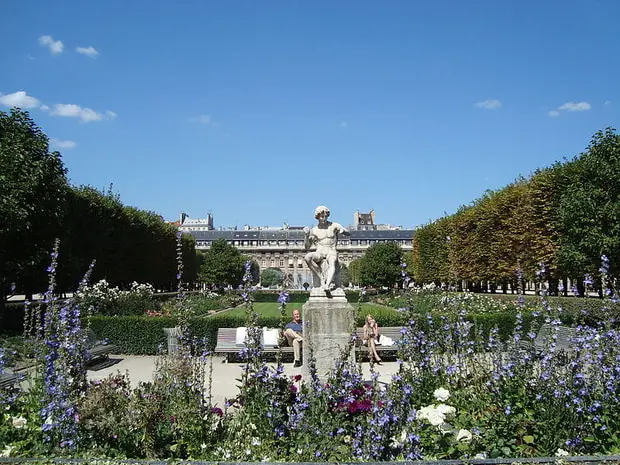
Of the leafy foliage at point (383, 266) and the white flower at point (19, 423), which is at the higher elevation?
the leafy foliage at point (383, 266)

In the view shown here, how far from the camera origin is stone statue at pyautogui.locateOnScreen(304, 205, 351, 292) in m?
8.84

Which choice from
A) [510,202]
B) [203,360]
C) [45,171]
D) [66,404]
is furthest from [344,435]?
[510,202]

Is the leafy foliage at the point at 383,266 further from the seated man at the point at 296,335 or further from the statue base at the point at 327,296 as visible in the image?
the statue base at the point at 327,296

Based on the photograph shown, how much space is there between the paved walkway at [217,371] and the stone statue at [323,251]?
2477mm

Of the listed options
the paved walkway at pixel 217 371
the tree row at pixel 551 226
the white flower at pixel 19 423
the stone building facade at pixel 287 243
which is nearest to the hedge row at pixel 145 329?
the paved walkway at pixel 217 371

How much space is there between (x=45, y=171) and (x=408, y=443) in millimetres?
18467

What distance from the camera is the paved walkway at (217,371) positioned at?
10363 mm

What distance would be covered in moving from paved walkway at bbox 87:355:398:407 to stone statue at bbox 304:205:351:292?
8.13 feet

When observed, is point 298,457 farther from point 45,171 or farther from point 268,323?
point 45,171

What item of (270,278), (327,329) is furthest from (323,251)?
(270,278)

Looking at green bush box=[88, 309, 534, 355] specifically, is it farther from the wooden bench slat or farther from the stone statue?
the stone statue

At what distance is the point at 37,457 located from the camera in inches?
185

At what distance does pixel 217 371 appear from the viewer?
12.6 m

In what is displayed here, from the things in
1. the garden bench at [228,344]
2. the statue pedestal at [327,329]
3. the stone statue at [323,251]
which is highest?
the stone statue at [323,251]
